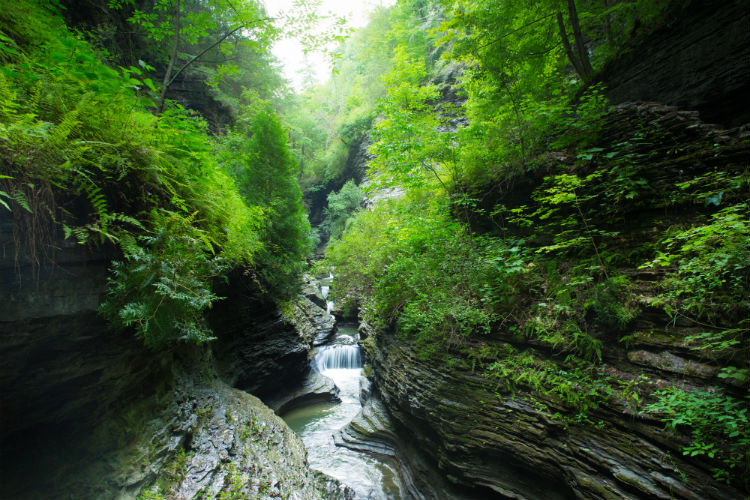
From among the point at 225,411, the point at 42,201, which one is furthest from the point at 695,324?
the point at 42,201

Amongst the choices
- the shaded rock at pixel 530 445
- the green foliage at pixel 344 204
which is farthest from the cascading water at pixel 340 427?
the green foliage at pixel 344 204

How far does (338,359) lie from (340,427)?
4.39 meters

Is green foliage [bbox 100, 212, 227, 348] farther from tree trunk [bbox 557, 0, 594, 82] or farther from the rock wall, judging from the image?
tree trunk [bbox 557, 0, 594, 82]

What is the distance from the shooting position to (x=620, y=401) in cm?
297

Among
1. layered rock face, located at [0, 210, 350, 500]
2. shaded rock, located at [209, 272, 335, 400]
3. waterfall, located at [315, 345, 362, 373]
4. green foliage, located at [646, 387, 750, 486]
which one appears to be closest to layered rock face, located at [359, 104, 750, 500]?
green foliage, located at [646, 387, 750, 486]

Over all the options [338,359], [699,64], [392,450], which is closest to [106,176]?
[392,450]

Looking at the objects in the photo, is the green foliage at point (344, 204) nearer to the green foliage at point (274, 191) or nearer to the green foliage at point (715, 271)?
the green foliage at point (274, 191)

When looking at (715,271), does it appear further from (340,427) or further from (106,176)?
(340,427)

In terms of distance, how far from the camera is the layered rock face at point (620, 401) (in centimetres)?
258

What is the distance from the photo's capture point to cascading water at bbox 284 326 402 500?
5.84m

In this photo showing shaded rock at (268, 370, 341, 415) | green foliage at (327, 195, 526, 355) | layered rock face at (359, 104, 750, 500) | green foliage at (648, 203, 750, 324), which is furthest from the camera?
shaded rock at (268, 370, 341, 415)

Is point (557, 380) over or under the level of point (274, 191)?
under

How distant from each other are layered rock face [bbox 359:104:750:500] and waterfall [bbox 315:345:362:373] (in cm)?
717

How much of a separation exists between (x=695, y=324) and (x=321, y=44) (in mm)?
7703
